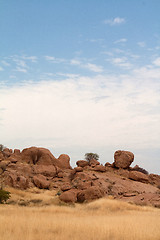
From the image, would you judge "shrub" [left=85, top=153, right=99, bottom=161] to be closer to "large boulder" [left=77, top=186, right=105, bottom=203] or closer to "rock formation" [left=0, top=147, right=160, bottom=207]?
"rock formation" [left=0, top=147, right=160, bottom=207]

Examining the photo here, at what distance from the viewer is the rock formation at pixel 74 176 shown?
35750 mm

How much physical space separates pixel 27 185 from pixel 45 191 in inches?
106

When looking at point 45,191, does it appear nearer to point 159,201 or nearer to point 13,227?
point 159,201

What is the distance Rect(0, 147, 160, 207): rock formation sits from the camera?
35750 mm

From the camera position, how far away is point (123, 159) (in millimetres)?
51531

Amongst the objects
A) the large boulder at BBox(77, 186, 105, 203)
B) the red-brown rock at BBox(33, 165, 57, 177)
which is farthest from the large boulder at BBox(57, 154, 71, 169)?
the large boulder at BBox(77, 186, 105, 203)

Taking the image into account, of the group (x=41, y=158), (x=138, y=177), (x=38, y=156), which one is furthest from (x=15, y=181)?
(x=138, y=177)

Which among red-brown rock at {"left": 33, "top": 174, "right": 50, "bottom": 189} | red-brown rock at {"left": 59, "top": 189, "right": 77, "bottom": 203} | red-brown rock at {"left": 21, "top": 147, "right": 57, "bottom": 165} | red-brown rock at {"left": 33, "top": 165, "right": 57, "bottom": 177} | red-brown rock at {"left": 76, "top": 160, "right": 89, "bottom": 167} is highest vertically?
red-brown rock at {"left": 21, "top": 147, "right": 57, "bottom": 165}

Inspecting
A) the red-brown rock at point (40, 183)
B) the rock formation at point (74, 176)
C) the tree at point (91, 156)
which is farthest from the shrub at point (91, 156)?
the red-brown rock at point (40, 183)

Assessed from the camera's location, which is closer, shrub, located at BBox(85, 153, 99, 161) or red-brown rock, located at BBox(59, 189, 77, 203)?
red-brown rock, located at BBox(59, 189, 77, 203)

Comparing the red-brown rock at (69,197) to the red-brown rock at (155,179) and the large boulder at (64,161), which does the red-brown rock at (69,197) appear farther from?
the red-brown rock at (155,179)

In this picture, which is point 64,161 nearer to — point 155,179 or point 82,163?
point 82,163

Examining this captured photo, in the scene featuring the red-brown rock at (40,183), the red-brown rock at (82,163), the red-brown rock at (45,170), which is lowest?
the red-brown rock at (40,183)

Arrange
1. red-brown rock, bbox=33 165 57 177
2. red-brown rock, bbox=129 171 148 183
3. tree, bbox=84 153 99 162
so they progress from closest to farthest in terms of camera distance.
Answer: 1. red-brown rock, bbox=33 165 57 177
2. red-brown rock, bbox=129 171 148 183
3. tree, bbox=84 153 99 162
